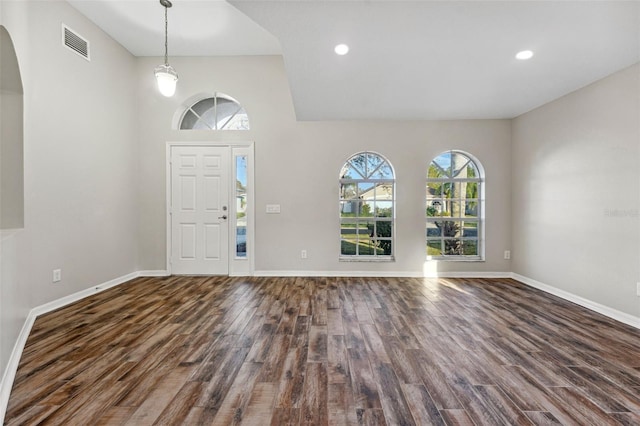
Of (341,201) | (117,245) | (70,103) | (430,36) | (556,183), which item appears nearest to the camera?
(430,36)

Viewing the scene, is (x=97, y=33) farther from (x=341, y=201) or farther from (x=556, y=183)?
(x=556, y=183)

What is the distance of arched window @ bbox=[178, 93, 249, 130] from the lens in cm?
466

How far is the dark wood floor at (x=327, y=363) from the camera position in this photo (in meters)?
1.48

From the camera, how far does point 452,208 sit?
4613mm

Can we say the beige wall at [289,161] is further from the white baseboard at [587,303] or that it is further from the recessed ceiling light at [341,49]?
the recessed ceiling light at [341,49]

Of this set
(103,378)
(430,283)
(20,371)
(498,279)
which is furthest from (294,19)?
(498,279)

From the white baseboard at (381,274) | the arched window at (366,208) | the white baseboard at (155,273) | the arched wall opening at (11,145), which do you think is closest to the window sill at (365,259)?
the arched window at (366,208)

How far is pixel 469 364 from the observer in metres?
1.94

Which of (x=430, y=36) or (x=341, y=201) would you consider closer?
(x=430, y=36)

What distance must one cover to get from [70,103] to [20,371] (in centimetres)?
302

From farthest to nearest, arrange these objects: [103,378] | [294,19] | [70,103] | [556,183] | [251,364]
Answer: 1. [556,183]
2. [70,103]
3. [294,19]
4. [251,364]
5. [103,378]

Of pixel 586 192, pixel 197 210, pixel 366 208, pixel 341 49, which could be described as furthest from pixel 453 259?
pixel 197 210

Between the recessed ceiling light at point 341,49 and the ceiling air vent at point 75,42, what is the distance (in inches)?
129

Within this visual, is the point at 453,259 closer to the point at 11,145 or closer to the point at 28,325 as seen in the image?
the point at 28,325
